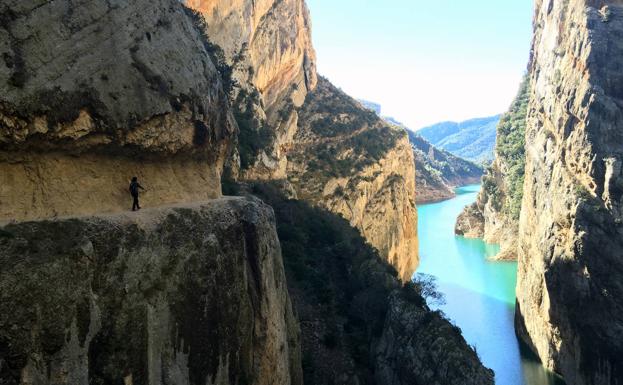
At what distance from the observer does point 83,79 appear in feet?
28.8

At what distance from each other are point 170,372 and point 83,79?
533 cm

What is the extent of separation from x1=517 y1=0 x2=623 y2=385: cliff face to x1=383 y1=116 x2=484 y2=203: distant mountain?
70.2 metres

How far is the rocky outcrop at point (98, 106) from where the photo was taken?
792 centimetres

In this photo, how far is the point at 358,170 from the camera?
1654 inches

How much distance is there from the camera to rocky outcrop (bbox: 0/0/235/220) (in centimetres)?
792

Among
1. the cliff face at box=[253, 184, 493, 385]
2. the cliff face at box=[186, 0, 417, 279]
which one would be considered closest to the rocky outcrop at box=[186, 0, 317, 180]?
the cliff face at box=[186, 0, 417, 279]

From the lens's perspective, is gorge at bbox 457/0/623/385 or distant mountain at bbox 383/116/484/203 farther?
distant mountain at bbox 383/116/484/203

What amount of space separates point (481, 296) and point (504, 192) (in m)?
26.1

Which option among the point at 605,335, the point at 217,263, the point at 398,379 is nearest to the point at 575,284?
the point at 605,335

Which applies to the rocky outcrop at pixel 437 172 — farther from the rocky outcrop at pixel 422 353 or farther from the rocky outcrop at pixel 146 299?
the rocky outcrop at pixel 146 299

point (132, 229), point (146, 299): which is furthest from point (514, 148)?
point (146, 299)

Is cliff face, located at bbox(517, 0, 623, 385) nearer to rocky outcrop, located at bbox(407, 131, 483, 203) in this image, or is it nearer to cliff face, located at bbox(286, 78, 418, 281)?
cliff face, located at bbox(286, 78, 418, 281)

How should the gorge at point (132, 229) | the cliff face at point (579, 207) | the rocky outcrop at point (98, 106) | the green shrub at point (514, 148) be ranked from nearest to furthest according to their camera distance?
the gorge at point (132, 229) < the rocky outcrop at point (98, 106) < the cliff face at point (579, 207) < the green shrub at point (514, 148)

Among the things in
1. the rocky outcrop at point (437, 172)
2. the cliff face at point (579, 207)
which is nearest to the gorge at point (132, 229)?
the cliff face at point (579, 207)
